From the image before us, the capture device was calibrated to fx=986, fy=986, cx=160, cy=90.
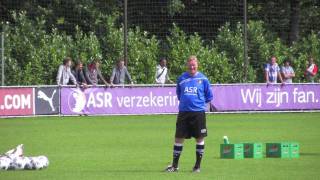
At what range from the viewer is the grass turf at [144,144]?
55.2ft

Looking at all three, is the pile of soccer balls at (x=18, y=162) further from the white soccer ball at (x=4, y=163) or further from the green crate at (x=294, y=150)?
the green crate at (x=294, y=150)

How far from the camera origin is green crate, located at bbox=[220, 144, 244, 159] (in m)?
19.6

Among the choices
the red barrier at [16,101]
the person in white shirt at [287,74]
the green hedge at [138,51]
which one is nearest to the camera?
the red barrier at [16,101]

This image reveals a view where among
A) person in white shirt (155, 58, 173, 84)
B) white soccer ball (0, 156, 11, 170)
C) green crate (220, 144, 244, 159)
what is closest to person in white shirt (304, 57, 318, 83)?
person in white shirt (155, 58, 173, 84)

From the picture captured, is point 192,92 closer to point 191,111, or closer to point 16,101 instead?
point 191,111

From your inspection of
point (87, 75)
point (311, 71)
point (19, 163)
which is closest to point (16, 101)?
point (87, 75)

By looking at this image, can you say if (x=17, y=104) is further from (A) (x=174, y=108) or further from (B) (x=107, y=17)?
(B) (x=107, y=17)

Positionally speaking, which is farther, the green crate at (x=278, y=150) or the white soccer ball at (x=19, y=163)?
the green crate at (x=278, y=150)

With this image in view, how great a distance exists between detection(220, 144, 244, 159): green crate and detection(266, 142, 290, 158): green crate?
643 mm

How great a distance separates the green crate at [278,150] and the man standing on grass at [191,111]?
2990 mm

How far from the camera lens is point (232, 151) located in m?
19.6

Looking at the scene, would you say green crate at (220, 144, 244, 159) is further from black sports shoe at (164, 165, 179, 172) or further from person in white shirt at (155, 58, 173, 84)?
person in white shirt at (155, 58, 173, 84)

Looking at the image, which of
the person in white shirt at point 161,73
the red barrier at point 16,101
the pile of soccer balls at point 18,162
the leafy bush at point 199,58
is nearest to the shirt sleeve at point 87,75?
the red barrier at point 16,101

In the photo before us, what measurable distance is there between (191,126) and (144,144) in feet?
20.8
